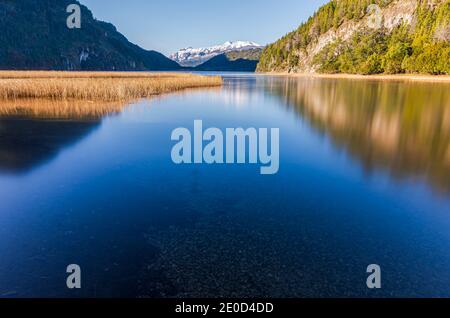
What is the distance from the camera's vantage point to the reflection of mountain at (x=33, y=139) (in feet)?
36.6

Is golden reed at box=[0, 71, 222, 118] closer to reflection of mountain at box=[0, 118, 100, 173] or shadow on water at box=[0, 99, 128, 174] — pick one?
shadow on water at box=[0, 99, 128, 174]

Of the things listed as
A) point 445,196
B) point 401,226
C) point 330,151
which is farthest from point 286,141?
point 401,226

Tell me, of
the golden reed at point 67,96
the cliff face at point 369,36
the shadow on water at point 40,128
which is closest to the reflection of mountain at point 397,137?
the shadow on water at point 40,128

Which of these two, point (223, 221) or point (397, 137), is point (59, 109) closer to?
point (223, 221)

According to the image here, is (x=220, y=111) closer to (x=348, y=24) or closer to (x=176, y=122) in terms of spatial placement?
(x=176, y=122)

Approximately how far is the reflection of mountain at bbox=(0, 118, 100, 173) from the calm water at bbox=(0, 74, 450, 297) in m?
0.13

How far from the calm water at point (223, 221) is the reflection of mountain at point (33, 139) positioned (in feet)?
0.43

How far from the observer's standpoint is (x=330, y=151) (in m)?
12.8

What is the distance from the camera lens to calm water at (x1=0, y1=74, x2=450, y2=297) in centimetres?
487

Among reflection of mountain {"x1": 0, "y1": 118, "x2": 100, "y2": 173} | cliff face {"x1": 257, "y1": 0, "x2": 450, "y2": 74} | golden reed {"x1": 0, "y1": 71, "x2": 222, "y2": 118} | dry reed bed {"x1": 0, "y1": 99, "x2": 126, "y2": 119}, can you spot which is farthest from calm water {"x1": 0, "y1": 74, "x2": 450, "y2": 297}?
cliff face {"x1": 257, "y1": 0, "x2": 450, "y2": 74}

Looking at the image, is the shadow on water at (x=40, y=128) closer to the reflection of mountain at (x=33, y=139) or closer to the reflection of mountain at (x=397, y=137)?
the reflection of mountain at (x=33, y=139)

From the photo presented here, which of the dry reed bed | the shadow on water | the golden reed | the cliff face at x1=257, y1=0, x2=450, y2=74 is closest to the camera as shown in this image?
the shadow on water
